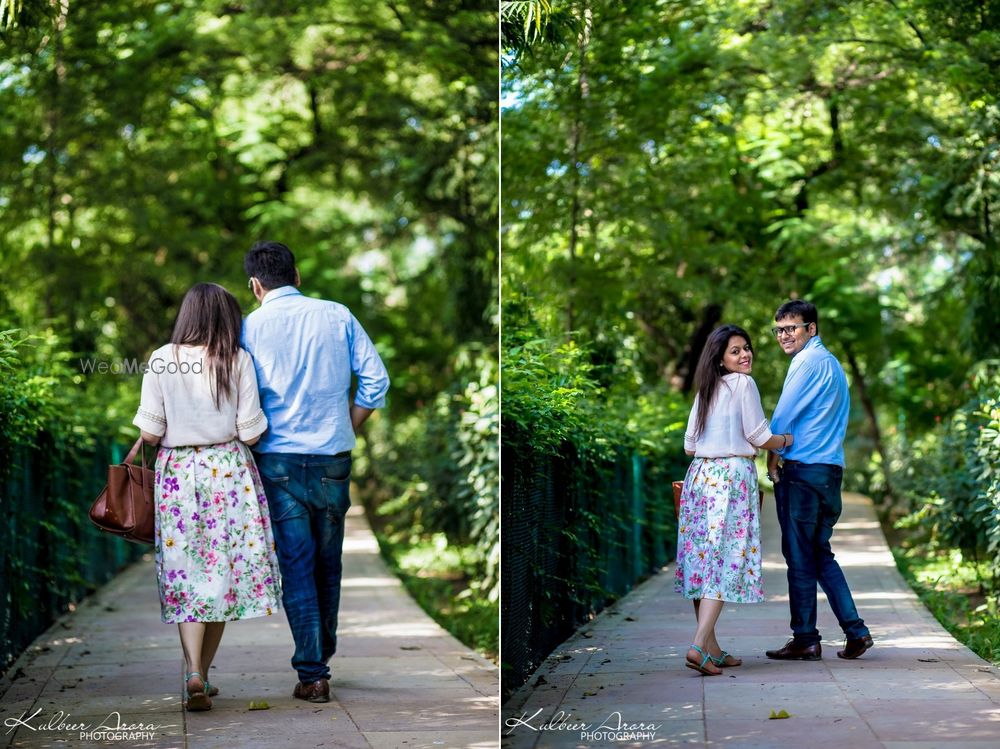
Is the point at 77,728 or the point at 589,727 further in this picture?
the point at 77,728

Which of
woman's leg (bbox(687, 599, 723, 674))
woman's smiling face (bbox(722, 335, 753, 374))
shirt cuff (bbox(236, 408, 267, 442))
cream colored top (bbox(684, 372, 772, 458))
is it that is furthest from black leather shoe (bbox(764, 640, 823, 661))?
shirt cuff (bbox(236, 408, 267, 442))

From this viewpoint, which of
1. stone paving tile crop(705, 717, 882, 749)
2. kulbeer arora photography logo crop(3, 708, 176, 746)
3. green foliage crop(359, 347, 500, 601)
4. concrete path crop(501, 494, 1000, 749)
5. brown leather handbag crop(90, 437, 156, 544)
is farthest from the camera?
green foliage crop(359, 347, 500, 601)

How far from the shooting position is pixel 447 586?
30.8 ft

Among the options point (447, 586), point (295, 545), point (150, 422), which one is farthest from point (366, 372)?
point (447, 586)

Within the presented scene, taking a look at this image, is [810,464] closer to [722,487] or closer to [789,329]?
[722,487]

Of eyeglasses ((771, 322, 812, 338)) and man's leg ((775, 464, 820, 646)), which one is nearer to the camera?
man's leg ((775, 464, 820, 646))

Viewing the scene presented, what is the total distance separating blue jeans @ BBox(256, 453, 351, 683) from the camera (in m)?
4.47

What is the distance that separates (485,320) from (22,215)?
18.4 ft

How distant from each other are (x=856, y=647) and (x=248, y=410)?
2.32 meters

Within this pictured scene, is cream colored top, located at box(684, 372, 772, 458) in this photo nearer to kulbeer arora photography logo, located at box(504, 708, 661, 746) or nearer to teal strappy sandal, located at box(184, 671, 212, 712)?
kulbeer arora photography logo, located at box(504, 708, 661, 746)

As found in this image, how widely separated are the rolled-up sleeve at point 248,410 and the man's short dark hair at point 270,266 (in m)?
0.39

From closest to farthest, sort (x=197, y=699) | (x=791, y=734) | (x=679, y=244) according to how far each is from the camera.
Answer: (x=791, y=734)
(x=197, y=699)
(x=679, y=244)

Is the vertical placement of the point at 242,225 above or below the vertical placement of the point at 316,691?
above

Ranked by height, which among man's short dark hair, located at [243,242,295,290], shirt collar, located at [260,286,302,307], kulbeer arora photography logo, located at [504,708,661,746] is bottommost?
kulbeer arora photography logo, located at [504,708,661,746]
